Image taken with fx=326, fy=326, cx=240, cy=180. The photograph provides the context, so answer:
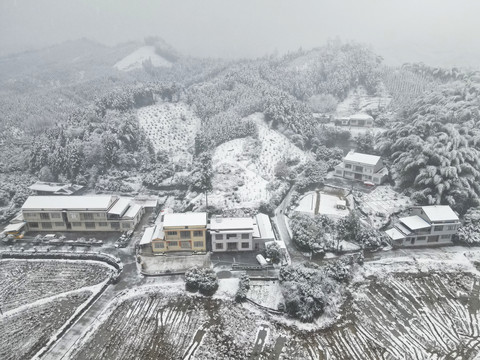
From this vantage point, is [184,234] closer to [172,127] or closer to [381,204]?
[381,204]

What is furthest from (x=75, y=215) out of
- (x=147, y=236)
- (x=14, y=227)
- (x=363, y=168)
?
(x=363, y=168)

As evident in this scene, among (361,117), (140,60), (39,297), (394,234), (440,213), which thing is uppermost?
(140,60)

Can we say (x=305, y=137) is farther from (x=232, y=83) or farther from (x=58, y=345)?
(x=58, y=345)

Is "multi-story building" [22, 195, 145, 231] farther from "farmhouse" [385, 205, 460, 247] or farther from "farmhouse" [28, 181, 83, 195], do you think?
"farmhouse" [385, 205, 460, 247]

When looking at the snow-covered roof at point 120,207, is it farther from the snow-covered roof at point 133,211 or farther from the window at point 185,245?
the window at point 185,245

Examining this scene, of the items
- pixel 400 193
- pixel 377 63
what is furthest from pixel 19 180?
pixel 377 63

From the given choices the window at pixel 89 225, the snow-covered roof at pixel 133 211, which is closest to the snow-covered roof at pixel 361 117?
the snow-covered roof at pixel 133 211
